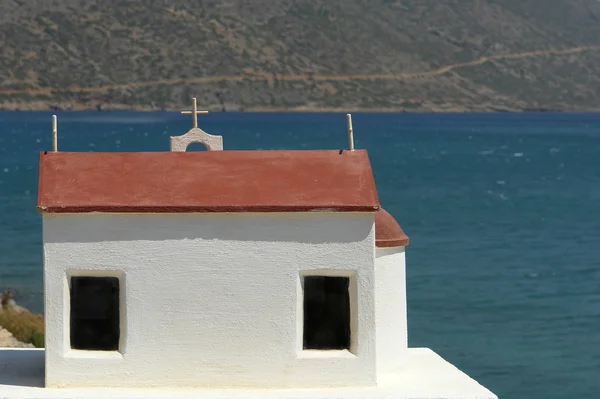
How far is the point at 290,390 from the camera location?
1105 cm

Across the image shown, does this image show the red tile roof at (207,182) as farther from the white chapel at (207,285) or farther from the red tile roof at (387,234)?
the red tile roof at (387,234)

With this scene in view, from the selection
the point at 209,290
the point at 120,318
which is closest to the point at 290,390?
the point at 209,290

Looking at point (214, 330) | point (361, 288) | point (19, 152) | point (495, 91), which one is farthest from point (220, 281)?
point (495, 91)

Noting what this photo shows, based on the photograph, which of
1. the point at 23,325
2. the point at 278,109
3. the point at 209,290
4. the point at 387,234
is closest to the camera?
the point at 209,290

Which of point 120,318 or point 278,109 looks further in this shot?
point 278,109

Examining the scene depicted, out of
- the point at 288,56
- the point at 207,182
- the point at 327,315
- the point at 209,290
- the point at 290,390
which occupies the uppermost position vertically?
the point at 288,56

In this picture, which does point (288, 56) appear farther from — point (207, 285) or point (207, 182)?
point (207, 285)

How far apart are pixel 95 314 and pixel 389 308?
2.79m

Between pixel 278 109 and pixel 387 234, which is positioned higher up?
pixel 278 109

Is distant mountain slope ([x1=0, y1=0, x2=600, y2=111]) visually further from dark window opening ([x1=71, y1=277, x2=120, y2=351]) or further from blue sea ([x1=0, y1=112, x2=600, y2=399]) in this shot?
dark window opening ([x1=71, y1=277, x2=120, y2=351])

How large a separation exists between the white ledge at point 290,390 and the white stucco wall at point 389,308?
17cm

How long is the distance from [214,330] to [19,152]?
8264 cm

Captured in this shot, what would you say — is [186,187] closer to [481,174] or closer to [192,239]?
[192,239]

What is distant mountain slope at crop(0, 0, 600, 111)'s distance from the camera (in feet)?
502
